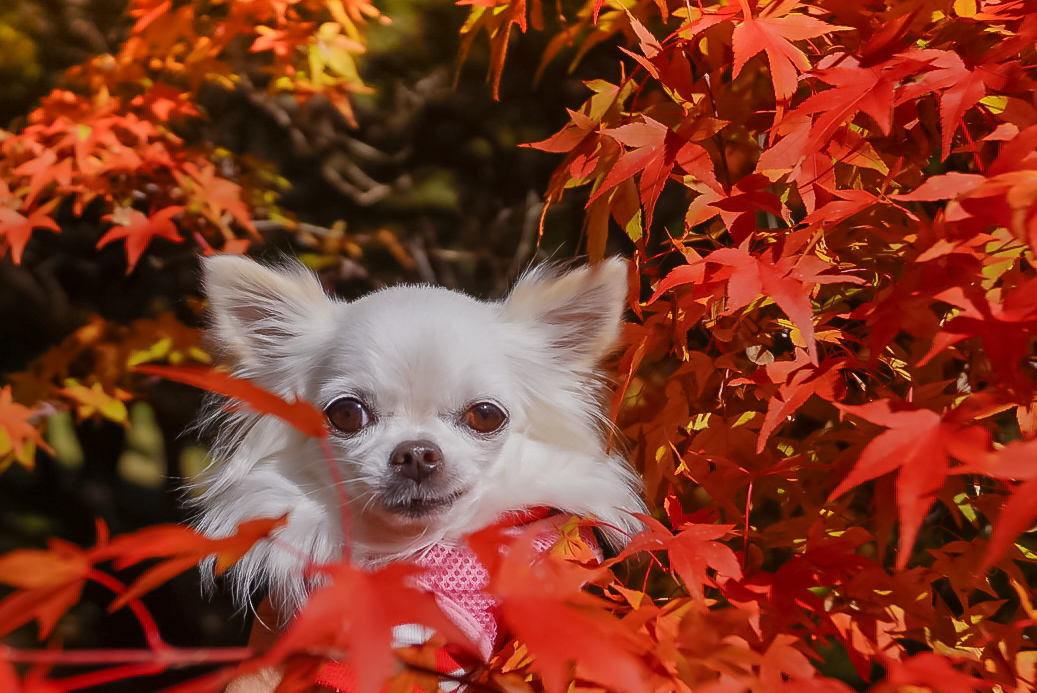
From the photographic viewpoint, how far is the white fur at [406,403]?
4.57 feet

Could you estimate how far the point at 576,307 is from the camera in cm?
158

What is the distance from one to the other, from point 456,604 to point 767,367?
0.79m

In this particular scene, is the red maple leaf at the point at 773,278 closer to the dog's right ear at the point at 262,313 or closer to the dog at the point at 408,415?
the dog at the point at 408,415

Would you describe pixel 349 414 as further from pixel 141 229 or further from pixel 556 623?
pixel 141 229

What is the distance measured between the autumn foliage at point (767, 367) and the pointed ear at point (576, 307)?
0.20ft

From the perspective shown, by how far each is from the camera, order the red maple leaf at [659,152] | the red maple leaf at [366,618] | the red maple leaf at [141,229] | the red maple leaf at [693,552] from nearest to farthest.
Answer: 1. the red maple leaf at [366,618]
2. the red maple leaf at [693,552]
3. the red maple leaf at [659,152]
4. the red maple leaf at [141,229]

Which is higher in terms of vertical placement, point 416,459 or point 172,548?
point 172,548

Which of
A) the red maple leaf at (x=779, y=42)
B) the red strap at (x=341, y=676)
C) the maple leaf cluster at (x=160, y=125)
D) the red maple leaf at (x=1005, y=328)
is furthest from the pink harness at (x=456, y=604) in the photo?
the maple leaf cluster at (x=160, y=125)

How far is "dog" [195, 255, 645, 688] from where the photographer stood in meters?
1.38

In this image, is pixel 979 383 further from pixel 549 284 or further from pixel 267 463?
pixel 267 463

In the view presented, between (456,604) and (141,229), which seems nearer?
(456,604)

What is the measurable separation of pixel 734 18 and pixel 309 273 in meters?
1.15

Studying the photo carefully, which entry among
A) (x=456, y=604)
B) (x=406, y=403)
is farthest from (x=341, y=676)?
(x=406, y=403)

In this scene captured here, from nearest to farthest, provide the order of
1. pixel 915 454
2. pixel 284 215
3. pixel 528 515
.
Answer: pixel 915 454
pixel 528 515
pixel 284 215
